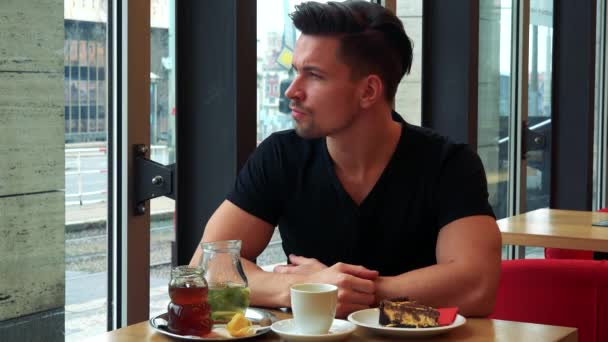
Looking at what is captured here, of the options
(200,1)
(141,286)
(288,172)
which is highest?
(200,1)

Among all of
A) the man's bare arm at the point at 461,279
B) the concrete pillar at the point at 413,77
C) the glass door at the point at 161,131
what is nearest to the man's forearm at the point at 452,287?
the man's bare arm at the point at 461,279

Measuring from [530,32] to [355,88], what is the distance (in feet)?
12.5

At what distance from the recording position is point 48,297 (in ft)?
8.27

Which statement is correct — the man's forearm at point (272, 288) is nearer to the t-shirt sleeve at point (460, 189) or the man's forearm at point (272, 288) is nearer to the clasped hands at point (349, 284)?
the clasped hands at point (349, 284)

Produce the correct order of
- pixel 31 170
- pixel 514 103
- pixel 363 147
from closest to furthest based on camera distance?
pixel 363 147, pixel 31 170, pixel 514 103

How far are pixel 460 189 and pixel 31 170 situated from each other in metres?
1.16

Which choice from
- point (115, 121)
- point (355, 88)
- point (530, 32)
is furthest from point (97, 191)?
point (530, 32)

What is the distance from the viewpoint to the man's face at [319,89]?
204 cm

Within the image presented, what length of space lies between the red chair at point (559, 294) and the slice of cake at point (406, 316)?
2.99 ft

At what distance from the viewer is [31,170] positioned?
95.0 inches

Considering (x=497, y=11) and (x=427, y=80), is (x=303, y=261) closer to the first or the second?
(x=427, y=80)

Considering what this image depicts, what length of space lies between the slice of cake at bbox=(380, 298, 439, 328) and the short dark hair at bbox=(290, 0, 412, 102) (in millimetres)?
739

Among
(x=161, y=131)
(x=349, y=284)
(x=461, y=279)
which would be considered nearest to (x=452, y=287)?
(x=461, y=279)

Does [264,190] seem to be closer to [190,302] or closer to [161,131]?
[190,302]
